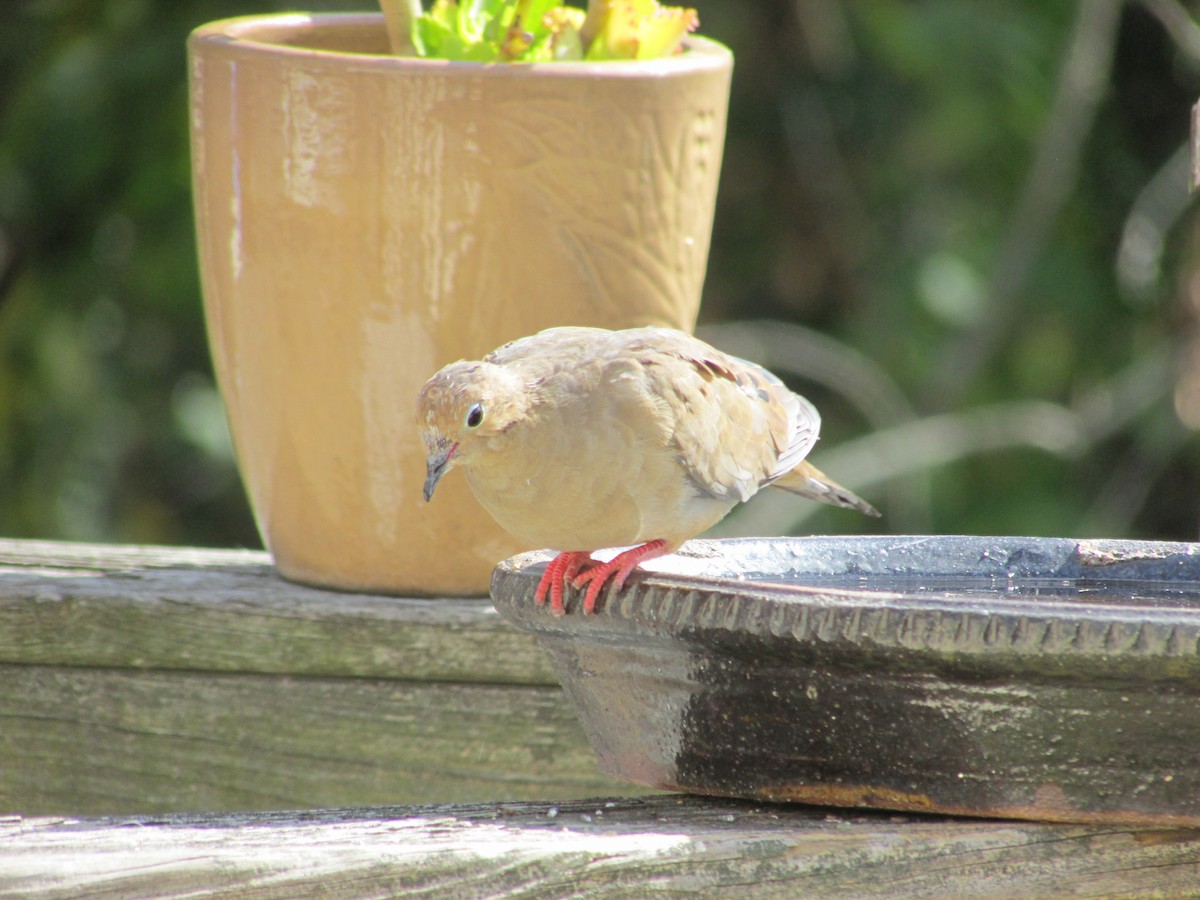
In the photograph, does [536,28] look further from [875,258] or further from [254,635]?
[875,258]

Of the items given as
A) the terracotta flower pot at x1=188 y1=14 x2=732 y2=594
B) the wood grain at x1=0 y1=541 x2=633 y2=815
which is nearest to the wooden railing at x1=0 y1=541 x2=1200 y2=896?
the wood grain at x1=0 y1=541 x2=633 y2=815

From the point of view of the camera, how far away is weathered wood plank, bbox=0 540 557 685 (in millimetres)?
2154

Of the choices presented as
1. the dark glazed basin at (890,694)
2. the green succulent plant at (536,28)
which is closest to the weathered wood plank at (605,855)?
the dark glazed basin at (890,694)

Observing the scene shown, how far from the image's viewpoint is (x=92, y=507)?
188 inches

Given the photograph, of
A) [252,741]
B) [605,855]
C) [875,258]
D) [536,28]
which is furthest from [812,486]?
[875,258]

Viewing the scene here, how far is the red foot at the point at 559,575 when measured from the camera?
5.19 ft

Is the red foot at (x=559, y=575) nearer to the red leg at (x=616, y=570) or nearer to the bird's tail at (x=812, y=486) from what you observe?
the red leg at (x=616, y=570)

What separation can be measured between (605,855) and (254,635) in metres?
0.94

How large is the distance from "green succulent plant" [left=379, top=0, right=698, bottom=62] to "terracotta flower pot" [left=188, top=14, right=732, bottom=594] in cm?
9

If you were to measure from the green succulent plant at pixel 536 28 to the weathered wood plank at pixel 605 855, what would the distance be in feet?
4.00

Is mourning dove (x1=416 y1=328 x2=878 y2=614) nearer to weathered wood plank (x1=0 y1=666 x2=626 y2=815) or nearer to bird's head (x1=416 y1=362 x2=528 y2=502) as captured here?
bird's head (x1=416 y1=362 x2=528 y2=502)

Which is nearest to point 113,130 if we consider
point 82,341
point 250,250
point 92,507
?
point 82,341

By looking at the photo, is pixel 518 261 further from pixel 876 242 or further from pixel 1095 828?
pixel 876 242

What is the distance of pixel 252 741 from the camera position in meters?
2.17
